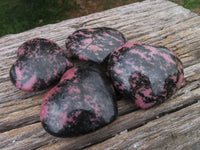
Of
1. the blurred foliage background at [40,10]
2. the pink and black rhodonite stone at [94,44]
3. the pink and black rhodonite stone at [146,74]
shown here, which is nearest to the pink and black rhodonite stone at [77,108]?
the pink and black rhodonite stone at [146,74]

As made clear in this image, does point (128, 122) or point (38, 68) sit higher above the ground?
point (38, 68)

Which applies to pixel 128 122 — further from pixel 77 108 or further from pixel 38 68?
pixel 38 68

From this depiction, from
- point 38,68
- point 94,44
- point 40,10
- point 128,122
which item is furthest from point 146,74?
point 40,10

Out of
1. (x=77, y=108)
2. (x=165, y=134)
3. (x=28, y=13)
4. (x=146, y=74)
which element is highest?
(x=146, y=74)

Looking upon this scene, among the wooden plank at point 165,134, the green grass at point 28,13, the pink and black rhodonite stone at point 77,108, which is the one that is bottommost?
the green grass at point 28,13

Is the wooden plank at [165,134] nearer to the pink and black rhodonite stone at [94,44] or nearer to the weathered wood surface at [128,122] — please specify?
the weathered wood surface at [128,122]

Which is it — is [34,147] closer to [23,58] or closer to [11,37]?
[23,58]

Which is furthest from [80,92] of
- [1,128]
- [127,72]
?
[1,128]
